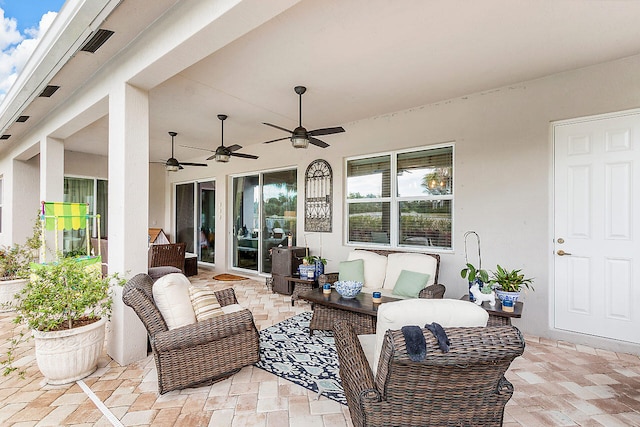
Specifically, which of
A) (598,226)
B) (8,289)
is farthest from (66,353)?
(598,226)

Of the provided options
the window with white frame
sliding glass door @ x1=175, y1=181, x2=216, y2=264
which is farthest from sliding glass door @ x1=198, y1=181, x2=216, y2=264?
the window with white frame

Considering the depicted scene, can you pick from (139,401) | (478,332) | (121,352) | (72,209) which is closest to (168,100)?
(72,209)

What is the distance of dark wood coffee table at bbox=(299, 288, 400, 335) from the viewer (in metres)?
2.96

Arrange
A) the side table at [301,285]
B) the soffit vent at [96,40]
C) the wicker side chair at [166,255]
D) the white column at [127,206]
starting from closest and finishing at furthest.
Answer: the soffit vent at [96,40], the white column at [127,206], the side table at [301,285], the wicker side chair at [166,255]

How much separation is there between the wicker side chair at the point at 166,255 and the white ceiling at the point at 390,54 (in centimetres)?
271

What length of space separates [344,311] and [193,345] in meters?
1.56

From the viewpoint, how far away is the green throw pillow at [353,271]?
3990 millimetres

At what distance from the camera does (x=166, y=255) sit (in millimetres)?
6055

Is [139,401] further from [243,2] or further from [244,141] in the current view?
[244,141]

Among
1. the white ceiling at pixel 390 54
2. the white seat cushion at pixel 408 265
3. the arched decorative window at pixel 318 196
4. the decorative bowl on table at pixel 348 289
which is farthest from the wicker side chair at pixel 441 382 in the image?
the arched decorative window at pixel 318 196

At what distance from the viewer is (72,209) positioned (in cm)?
376

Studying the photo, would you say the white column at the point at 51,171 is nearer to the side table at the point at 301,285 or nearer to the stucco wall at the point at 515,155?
the side table at the point at 301,285

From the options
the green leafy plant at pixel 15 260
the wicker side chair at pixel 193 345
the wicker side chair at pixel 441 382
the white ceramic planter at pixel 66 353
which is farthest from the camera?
the green leafy plant at pixel 15 260

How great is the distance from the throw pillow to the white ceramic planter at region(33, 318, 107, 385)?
2.70 feet
